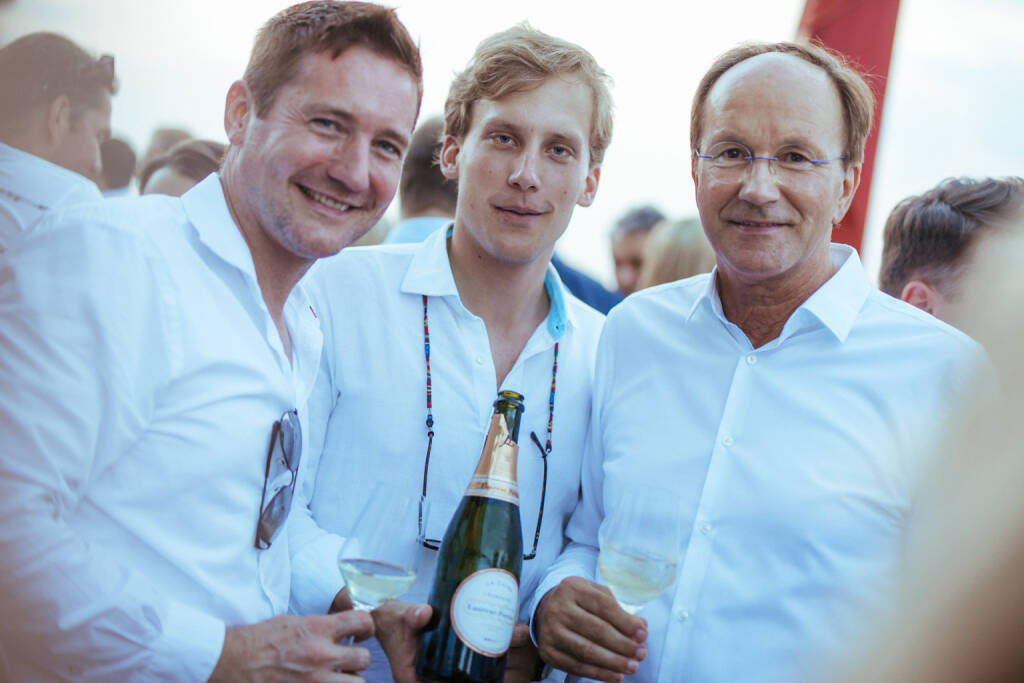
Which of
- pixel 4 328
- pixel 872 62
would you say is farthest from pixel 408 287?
pixel 872 62

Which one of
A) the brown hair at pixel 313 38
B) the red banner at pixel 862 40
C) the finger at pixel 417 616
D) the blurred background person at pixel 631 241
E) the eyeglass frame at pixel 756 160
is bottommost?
the finger at pixel 417 616

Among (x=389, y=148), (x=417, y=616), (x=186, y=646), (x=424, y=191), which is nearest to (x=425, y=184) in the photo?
(x=424, y=191)

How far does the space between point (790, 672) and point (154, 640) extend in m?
1.52

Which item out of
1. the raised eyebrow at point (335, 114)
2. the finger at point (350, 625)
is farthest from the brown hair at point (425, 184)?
the finger at point (350, 625)

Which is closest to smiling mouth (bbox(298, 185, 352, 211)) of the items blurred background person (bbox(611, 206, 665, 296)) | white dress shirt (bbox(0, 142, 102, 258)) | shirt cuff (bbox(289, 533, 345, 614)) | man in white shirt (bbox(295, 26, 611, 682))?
white dress shirt (bbox(0, 142, 102, 258))

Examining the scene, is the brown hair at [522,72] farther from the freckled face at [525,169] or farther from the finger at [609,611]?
the finger at [609,611]

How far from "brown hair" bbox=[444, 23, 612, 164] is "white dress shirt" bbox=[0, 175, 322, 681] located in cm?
117

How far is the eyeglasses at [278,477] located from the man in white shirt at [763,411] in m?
0.74

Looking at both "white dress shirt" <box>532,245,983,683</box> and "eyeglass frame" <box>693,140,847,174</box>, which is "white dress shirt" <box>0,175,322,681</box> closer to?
"white dress shirt" <box>532,245,983,683</box>

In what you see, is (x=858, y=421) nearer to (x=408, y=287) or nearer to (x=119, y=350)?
(x=408, y=287)

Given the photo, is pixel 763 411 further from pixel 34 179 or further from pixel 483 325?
pixel 34 179

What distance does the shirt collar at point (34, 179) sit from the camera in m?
2.05

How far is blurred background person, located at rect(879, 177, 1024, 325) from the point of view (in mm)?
3258

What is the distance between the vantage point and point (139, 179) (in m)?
5.05
